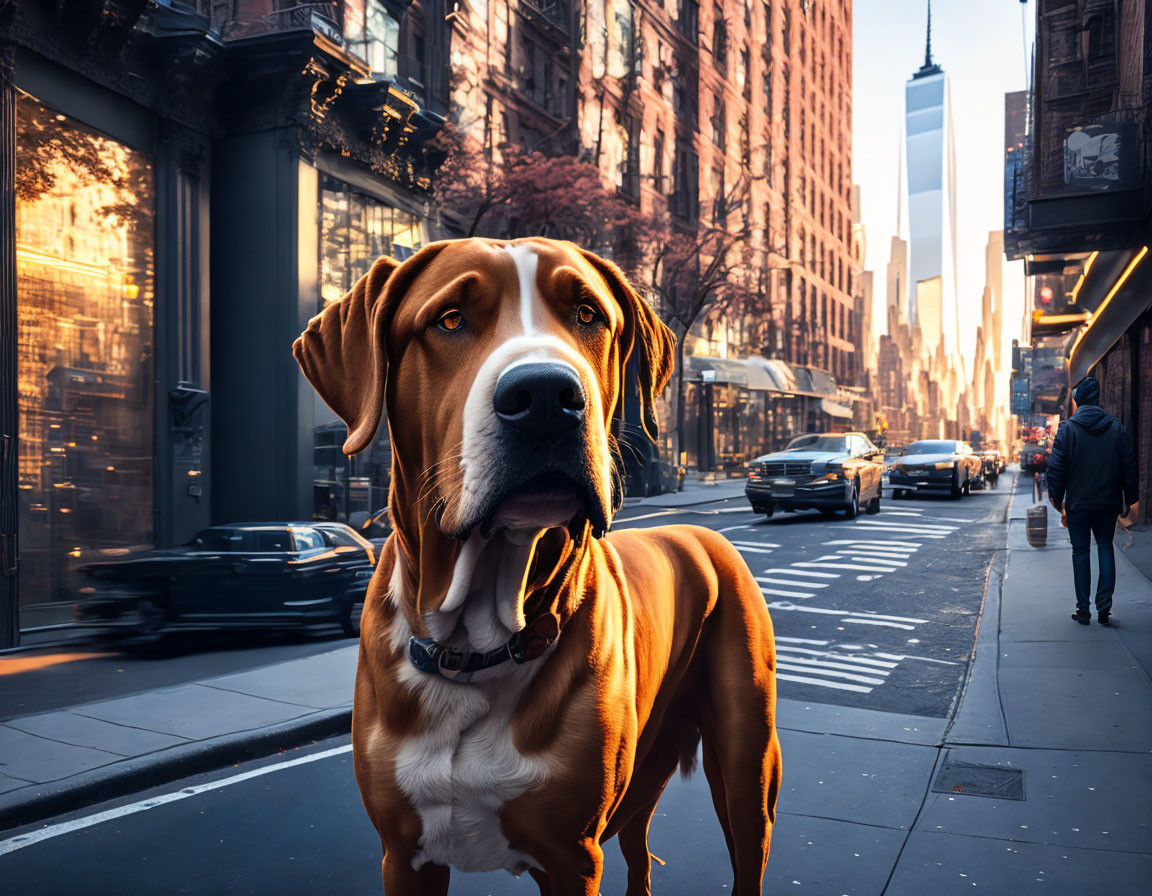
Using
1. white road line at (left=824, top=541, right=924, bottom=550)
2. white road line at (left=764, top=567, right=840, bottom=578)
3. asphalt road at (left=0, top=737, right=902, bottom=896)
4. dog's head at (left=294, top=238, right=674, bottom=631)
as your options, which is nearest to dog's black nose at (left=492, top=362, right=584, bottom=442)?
dog's head at (left=294, top=238, right=674, bottom=631)

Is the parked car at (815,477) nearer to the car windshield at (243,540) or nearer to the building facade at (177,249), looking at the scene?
the building facade at (177,249)

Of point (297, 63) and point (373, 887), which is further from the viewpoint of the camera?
point (297, 63)

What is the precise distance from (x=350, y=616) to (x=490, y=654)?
27.6 feet

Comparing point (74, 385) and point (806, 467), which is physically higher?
point (74, 385)

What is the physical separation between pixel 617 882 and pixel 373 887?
Answer: 3.29ft

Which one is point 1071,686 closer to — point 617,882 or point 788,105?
point 617,882

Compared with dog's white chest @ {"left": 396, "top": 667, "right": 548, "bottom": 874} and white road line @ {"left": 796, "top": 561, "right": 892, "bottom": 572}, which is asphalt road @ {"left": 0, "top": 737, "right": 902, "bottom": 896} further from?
white road line @ {"left": 796, "top": 561, "right": 892, "bottom": 572}

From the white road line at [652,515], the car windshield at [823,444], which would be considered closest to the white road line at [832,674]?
the white road line at [652,515]

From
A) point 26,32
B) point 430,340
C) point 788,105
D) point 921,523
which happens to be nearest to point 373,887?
point 430,340

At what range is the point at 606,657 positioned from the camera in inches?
75.4

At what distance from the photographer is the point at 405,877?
74.9 inches

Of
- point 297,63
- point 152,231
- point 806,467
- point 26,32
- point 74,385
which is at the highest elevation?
point 297,63

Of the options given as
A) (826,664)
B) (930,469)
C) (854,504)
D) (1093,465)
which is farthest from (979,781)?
(930,469)

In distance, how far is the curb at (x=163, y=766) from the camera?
4562 mm
